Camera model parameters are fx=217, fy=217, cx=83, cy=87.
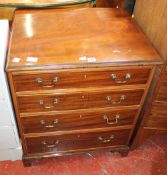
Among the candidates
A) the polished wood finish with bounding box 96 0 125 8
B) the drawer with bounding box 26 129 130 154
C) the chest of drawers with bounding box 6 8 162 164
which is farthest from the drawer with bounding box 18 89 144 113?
the polished wood finish with bounding box 96 0 125 8

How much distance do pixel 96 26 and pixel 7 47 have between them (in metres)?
0.49

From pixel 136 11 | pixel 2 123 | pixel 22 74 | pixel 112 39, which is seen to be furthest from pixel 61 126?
pixel 136 11

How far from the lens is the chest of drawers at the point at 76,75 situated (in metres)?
0.98

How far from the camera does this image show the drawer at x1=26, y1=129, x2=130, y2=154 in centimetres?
133

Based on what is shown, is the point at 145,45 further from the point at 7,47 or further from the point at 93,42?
the point at 7,47

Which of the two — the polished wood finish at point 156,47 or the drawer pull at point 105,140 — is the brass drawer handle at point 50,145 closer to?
the drawer pull at point 105,140

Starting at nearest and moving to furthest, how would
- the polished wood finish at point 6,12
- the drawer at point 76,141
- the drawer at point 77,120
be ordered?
the drawer at point 77,120, the drawer at point 76,141, the polished wood finish at point 6,12

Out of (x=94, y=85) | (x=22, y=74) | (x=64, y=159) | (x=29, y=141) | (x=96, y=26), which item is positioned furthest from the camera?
(x=64, y=159)

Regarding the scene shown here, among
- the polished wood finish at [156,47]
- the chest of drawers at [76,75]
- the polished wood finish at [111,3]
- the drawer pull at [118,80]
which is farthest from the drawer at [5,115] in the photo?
the polished wood finish at [111,3]

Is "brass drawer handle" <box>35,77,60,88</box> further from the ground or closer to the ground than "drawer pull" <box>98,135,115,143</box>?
further from the ground

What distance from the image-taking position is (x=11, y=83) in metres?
0.98

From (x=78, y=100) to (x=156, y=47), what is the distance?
19.2 inches

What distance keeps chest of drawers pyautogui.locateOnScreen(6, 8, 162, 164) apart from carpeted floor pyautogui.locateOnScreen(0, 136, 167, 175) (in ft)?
0.41

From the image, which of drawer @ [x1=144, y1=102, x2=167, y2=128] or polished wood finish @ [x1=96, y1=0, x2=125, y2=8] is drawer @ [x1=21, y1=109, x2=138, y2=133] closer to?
drawer @ [x1=144, y1=102, x2=167, y2=128]
